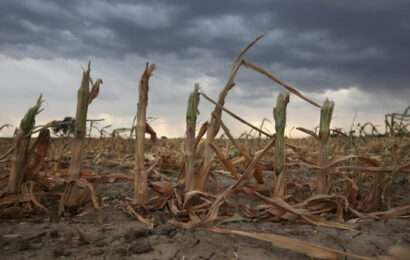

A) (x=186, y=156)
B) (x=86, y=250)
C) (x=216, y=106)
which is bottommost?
(x=86, y=250)

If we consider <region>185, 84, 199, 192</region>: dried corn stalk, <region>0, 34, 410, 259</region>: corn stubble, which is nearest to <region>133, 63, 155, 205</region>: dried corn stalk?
<region>0, 34, 410, 259</region>: corn stubble

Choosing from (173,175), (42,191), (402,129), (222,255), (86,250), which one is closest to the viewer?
(222,255)

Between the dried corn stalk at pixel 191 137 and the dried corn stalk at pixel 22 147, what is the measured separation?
912 millimetres

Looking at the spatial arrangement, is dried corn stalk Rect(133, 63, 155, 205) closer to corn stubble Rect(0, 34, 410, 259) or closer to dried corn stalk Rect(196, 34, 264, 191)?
corn stubble Rect(0, 34, 410, 259)

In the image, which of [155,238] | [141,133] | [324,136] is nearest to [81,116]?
[141,133]

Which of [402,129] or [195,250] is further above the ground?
[402,129]

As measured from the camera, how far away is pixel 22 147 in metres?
2.56

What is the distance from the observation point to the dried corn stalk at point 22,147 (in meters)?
2.55

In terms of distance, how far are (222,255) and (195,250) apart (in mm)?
114

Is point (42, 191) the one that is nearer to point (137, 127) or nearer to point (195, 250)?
point (137, 127)

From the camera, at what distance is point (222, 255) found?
5.60 feet

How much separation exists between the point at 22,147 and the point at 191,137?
1.00m

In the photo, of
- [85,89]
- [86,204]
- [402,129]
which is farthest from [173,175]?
[402,129]

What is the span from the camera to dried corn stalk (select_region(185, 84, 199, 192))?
229 cm
